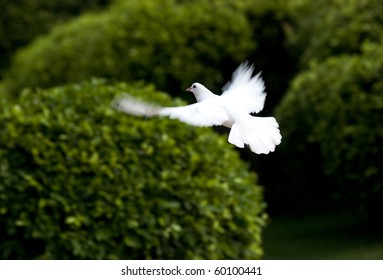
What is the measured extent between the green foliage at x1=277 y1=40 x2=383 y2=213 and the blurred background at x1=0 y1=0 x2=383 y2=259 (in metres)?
0.01

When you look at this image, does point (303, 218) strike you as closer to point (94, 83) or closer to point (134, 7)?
point (134, 7)

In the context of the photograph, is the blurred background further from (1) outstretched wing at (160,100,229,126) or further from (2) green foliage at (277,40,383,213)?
(1) outstretched wing at (160,100,229,126)

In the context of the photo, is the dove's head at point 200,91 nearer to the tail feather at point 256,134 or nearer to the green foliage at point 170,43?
the tail feather at point 256,134

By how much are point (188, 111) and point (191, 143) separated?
3957 mm

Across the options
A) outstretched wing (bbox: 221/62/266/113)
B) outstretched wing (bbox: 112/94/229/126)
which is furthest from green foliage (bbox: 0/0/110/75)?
outstretched wing (bbox: 112/94/229/126)

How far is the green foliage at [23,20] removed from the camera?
12.2m

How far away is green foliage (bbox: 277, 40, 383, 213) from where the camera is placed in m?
6.14

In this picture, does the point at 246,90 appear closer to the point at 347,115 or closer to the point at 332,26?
the point at 347,115

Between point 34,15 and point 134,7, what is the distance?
5.27m

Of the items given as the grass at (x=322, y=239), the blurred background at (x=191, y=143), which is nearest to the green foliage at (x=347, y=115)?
the blurred background at (x=191, y=143)

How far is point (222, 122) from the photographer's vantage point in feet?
3.07

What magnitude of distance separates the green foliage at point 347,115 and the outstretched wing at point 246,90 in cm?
507
